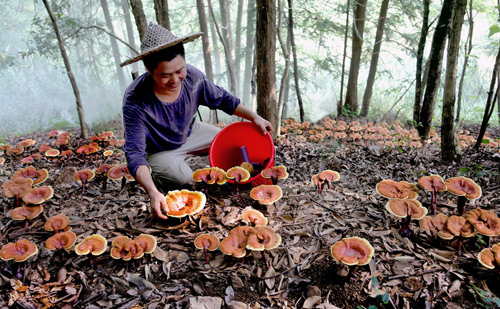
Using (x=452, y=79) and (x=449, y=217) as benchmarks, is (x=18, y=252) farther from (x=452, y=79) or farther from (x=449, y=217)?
(x=452, y=79)

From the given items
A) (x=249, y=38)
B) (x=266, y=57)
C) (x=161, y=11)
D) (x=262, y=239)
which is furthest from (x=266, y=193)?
(x=249, y=38)

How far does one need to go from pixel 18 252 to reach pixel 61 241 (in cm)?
28

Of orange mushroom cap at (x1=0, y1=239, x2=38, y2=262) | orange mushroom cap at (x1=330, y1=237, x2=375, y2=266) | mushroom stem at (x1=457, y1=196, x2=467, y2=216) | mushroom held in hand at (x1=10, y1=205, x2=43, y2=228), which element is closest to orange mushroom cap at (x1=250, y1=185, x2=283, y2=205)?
orange mushroom cap at (x1=330, y1=237, x2=375, y2=266)

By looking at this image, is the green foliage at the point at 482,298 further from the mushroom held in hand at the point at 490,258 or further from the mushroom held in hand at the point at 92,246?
the mushroom held in hand at the point at 92,246

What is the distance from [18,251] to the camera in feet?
6.51

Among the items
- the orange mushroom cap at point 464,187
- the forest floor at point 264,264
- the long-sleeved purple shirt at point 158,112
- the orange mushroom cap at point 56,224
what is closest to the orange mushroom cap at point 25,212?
the forest floor at point 264,264

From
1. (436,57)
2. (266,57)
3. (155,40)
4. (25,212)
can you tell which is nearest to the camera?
(155,40)

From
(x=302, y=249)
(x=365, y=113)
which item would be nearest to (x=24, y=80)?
(x=365, y=113)

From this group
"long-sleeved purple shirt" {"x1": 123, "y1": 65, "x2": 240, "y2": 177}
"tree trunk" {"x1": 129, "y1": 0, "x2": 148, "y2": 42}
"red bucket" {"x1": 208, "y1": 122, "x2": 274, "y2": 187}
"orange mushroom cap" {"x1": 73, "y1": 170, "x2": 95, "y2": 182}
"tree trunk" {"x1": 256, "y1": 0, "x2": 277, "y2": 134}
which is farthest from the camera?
"tree trunk" {"x1": 129, "y1": 0, "x2": 148, "y2": 42}

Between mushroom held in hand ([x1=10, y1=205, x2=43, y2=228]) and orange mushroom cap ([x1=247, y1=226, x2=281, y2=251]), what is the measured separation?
6.92ft

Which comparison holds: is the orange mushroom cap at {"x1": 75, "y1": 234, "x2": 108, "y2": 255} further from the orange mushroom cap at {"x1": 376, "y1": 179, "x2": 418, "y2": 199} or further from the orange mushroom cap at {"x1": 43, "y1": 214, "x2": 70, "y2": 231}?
the orange mushroom cap at {"x1": 376, "y1": 179, "x2": 418, "y2": 199}

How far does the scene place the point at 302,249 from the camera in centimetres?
223

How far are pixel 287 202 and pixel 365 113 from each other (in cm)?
766

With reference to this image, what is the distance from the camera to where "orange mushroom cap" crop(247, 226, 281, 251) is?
1.85m
